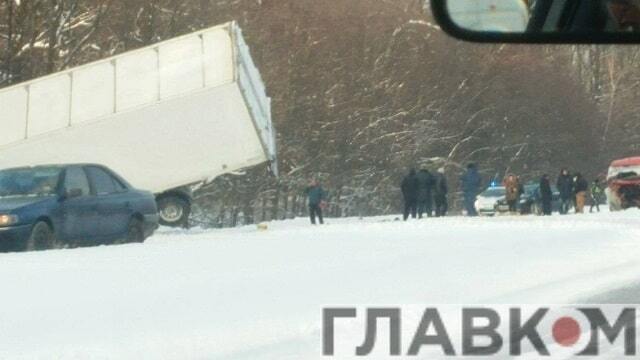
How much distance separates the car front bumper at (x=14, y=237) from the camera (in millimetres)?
25778

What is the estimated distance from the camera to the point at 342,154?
72.9m

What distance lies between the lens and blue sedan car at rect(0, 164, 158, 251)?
2605 cm

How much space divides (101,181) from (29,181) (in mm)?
1245

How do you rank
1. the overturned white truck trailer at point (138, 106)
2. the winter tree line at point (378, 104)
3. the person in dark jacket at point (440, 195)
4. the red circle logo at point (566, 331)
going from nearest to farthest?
the red circle logo at point (566, 331) < the overturned white truck trailer at point (138, 106) < the person in dark jacket at point (440, 195) < the winter tree line at point (378, 104)

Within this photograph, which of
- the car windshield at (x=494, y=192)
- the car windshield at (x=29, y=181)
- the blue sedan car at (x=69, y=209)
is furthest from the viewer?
the car windshield at (x=494, y=192)

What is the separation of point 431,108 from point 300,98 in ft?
24.8

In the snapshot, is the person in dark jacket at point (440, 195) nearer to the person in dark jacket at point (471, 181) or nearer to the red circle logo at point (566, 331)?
the person in dark jacket at point (471, 181)

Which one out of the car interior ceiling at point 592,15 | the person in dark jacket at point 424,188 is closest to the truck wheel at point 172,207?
the person in dark jacket at point 424,188

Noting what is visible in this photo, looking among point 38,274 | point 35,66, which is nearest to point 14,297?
point 38,274

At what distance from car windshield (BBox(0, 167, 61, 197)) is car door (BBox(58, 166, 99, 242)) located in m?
0.20

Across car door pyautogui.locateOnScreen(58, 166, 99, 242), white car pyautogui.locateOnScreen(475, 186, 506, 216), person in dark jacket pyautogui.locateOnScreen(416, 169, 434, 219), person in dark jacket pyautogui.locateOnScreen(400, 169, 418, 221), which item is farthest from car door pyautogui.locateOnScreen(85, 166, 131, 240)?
white car pyautogui.locateOnScreen(475, 186, 506, 216)

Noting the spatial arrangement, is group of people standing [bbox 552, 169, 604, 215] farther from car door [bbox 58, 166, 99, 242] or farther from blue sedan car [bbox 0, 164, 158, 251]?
car door [bbox 58, 166, 99, 242]

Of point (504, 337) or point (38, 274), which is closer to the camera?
point (504, 337)

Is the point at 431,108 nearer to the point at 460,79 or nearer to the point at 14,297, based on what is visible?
the point at 460,79
